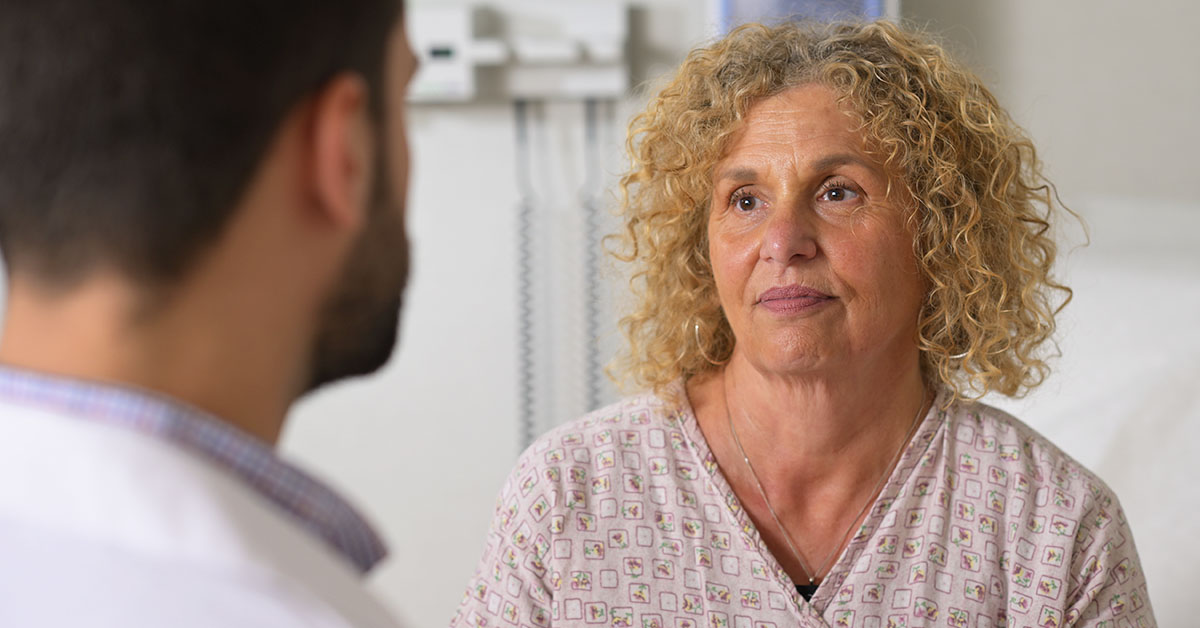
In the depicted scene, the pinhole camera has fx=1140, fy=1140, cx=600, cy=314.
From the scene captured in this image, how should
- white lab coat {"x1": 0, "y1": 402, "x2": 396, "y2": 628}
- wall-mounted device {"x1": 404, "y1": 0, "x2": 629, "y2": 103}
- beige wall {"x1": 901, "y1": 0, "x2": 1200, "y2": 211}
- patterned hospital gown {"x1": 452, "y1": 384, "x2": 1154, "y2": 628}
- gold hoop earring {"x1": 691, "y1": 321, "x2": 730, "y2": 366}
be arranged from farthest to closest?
wall-mounted device {"x1": 404, "y1": 0, "x2": 629, "y2": 103}, beige wall {"x1": 901, "y1": 0, "x2": 1200, "y2": 211}, gold hoop earring {"x1": 691, "y1": 321, "x2": 730, "y2": 366}, patterned hospital gown {"x1": 452, "y1": 384, "x2": 1154, "y2": 628}, white lab coat {"x1": 0, "y1": 402, "x2": 396, "y2": 628}

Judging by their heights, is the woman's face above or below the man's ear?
below

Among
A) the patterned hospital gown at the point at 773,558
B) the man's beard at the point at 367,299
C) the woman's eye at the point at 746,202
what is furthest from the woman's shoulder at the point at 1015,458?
the man's beard at the point at 367,299

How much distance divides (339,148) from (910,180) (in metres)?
0.99

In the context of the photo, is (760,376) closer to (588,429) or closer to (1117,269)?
(588,429)

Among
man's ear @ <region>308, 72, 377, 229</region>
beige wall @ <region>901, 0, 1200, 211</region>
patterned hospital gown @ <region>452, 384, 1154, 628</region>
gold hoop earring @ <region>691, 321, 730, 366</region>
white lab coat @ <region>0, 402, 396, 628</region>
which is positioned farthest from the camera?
beige wall @ <region>901, 0, 1200, 211</region>

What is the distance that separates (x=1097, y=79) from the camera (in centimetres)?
237

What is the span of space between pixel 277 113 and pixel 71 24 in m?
0.11

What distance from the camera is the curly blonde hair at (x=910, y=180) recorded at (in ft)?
4.87

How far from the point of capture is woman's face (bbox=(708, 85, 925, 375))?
4.69ft

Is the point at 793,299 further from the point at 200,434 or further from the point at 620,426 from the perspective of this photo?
the point at 200,434

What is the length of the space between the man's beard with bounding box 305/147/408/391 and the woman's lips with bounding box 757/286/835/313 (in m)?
0.76

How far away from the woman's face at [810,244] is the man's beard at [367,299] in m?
0.76

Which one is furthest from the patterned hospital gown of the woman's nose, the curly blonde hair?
the woman's nose

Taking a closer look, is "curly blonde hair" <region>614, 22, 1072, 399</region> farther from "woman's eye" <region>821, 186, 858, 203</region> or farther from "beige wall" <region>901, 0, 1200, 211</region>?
"beige wall" <region>901, 0, 1200, 211</region>
